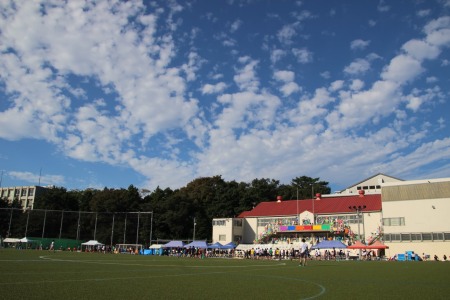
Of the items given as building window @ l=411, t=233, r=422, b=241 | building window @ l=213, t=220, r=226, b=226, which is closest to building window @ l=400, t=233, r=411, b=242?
building window @ l=411, t=233, r=422, b=241

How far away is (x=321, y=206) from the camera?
255 feet

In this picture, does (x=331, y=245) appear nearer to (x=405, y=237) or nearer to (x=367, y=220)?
(x=405, y=237)

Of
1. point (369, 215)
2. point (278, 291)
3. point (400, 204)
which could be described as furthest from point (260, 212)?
point (278, 291)

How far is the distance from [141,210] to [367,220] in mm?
53318

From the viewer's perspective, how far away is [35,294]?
9.59 m

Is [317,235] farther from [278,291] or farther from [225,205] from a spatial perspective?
[278,291]

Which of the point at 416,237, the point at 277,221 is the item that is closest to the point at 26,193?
the point at 277,221

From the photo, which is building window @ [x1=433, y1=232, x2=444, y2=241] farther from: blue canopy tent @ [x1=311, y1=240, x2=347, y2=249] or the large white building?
blue canopy tent @ [x1=311, y1=240, x2=347, y2=249]

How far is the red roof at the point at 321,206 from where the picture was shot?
7188 centimetres

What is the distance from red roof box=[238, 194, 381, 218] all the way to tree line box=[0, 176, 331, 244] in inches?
138

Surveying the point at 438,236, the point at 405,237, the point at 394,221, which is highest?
the point at 394,221

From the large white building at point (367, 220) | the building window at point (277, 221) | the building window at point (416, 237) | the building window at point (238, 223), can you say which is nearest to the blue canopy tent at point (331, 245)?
the large white building at point (367, 220)

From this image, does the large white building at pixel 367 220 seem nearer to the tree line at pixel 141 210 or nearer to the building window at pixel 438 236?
the building window at pixel 438 236

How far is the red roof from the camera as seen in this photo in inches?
2830
